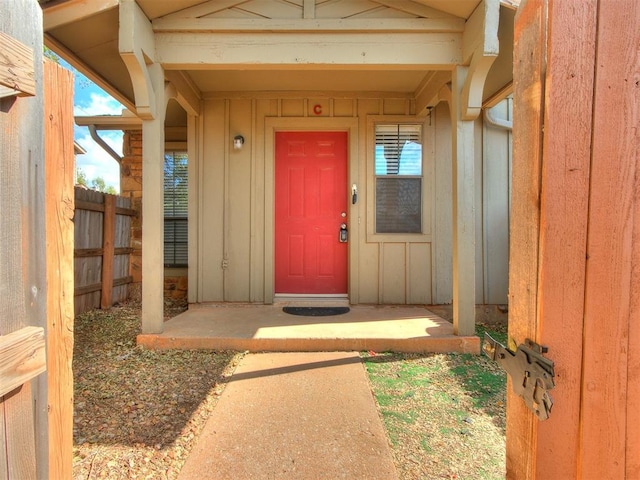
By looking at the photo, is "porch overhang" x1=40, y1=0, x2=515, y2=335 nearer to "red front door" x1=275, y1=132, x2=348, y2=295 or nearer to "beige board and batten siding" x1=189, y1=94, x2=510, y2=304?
"beige board and batten siding" x1=189, y1=94, x2=510, y2=304

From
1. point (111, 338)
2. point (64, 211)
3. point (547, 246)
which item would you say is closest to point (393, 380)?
point (547, 246)

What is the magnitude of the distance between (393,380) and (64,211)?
2327 mm

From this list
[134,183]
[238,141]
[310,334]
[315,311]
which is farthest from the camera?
[134,183]

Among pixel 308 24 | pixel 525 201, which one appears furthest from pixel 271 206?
pixel 525 201

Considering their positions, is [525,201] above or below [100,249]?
above

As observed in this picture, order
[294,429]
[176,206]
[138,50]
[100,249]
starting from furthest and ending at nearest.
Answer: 1. [176,206]
2. [100,249]
3. [138,50]
4. [294,429]

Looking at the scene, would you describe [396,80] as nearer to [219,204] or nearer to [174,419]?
[219,204]

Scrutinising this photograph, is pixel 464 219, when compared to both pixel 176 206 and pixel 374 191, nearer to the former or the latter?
pixel 374 191

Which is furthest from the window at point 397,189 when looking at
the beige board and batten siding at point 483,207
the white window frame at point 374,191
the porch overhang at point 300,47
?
the porch overhang at point 300,47

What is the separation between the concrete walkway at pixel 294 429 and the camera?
168 centimetres

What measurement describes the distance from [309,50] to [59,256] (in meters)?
2.80

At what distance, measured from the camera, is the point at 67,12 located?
285 centimetres

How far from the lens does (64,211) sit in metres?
1.14

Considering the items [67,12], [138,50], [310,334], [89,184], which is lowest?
[310,334]
